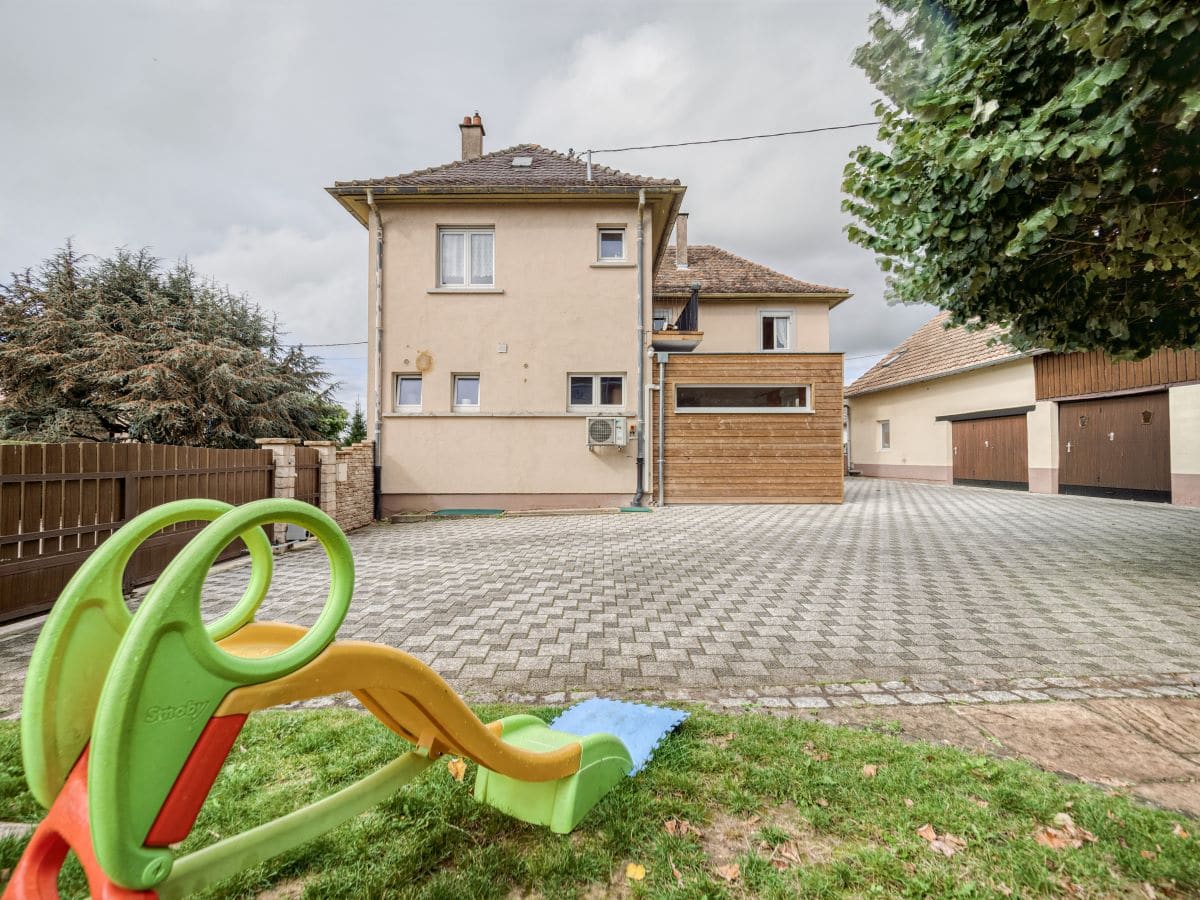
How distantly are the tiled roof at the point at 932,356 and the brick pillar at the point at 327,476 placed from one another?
16193mm

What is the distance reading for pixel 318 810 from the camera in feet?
4.65

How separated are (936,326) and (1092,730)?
75.7 ft

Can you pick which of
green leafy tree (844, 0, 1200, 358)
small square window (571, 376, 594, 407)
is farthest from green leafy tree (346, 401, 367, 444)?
green leafy tree (844, 0, 1200, 358)

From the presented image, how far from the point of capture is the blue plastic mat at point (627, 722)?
236 centimetres

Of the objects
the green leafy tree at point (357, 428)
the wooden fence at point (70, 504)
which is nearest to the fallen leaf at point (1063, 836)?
the wooden fence at point (70, 504)

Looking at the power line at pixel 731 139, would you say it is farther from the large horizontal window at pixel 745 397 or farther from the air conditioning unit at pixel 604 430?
the air conditioning unit at pixel 604 430

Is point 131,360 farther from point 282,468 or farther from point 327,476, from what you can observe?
point 282,468

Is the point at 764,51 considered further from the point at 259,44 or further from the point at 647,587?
the point at 647,587

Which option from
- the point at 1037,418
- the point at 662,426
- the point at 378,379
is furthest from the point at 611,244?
the point at 1037,418

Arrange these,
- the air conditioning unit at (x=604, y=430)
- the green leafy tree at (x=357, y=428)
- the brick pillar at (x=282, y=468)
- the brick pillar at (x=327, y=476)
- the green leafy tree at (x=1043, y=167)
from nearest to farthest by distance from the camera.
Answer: the green leafy tree at (x=1043, y=167) → the brick pillar at (x=282, y=468) → the brick pillar at (x=327, y=476) → the air conditioning unit at (x=604, y=430) → the green leafy tree at (x=357, y=428)

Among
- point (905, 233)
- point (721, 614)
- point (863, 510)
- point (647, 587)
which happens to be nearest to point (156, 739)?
point (721, 614)

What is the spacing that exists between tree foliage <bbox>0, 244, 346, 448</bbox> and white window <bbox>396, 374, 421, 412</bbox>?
29.2 feet

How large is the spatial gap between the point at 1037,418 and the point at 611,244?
42.1 feet

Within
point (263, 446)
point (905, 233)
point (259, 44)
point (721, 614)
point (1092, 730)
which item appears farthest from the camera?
point (263, 446)
